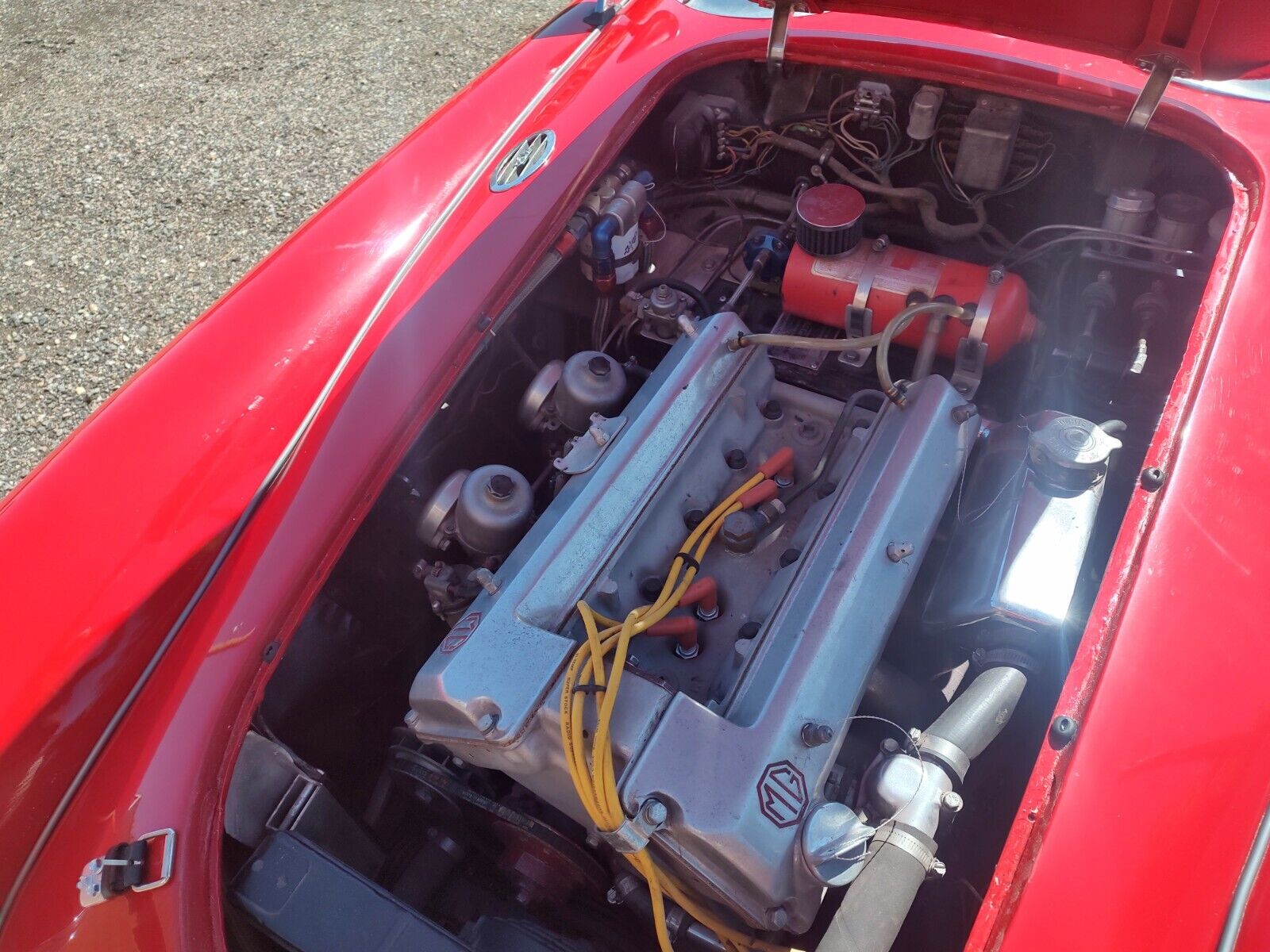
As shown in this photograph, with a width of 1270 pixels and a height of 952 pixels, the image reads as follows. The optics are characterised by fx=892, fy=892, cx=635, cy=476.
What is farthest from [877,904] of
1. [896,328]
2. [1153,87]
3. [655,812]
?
[1153,87]

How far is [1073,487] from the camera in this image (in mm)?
1390

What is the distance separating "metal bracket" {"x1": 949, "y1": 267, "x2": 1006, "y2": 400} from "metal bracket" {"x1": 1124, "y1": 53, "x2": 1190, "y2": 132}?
0.34 meters

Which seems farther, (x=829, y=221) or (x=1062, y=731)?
(x=829, y=221)

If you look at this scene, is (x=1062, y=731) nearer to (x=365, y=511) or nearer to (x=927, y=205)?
(x=365, y=511)

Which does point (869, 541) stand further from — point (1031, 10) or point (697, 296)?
point (1031, 10)

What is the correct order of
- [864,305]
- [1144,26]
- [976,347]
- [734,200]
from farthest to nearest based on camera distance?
[734,200]
[864,305]
[976,347]
[1144,26]

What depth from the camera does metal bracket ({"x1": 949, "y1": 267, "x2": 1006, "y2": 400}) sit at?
1.68 m

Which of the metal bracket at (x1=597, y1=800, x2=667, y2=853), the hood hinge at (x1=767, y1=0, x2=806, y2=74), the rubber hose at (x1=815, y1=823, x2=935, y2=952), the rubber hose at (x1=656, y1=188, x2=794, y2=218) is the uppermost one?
the hood hinge at (x1=767, y1=0, x2=806, y2=74)

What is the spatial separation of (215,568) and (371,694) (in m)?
0.44

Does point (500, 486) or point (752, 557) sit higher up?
point (752, 557)

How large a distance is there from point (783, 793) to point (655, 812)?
0.18 metres

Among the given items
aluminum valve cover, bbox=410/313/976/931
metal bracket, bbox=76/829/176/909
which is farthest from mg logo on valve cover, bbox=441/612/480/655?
metal bracket, bbox=76/829/176/909

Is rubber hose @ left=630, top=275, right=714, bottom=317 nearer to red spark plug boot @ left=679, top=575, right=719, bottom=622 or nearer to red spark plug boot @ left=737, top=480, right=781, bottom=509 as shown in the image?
red spark plug boot @ left=737, top=480, right=781, bottom=509

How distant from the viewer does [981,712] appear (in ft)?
4.00
